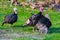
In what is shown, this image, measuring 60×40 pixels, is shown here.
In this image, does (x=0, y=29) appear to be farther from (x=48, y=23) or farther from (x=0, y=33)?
(x=48, y=23)

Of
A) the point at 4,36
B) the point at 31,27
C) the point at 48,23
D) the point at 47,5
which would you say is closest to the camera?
the point at 4,36

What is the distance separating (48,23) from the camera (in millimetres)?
13969

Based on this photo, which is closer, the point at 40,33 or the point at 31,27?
the point at 40,33

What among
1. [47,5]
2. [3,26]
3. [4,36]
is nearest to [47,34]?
[4,36]

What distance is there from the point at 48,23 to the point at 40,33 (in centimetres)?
60

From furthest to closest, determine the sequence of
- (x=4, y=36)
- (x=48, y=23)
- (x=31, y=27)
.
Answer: (x=31, y=27) → (x=48, y=23) → (x=4, y=36)

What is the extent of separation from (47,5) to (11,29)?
12.1 m

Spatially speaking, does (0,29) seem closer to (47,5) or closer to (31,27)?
(31,27)

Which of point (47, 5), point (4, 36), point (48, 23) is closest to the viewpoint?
point (4, 36)

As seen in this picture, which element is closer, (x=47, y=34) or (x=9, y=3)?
(x=47, y=34)

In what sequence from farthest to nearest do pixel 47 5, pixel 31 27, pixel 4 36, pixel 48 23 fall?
pixel 47 5
pixel 31 27
pixel 48 23
pixel 4 36

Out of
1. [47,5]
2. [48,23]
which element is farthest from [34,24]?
[47,5]

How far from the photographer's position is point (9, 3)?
27141 mm

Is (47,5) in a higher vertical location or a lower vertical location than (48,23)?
lower
